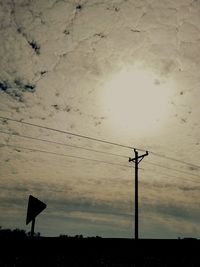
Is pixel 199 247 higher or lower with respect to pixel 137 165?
lower

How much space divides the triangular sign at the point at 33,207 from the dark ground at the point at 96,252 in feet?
21.3

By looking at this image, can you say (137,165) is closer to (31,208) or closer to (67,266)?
(67,266)

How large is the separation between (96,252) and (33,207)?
11.8m

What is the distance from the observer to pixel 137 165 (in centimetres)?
2245

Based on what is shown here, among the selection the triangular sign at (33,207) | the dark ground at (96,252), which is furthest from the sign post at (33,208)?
the dark ground at (96,252)

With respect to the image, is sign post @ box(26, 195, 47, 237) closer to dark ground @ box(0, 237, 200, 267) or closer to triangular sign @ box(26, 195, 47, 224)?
triangular sign @ box(26, 195, 47, 224)

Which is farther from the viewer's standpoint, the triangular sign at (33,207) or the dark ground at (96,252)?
the dark ground at (96,252)

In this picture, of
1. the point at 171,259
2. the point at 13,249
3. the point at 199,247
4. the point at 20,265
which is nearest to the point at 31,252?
the point at 13,249

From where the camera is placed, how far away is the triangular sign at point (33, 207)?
7046 mm

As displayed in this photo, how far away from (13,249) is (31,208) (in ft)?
30.6

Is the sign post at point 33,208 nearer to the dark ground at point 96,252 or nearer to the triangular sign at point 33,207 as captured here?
the triangular sign at point 33,207

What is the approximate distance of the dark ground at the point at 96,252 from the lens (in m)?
14.4

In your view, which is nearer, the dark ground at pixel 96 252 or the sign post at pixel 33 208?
the sign post at pixel 33 208

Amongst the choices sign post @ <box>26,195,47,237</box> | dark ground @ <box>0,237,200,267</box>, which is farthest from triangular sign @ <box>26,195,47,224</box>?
dark ground @ <box>0,237,200,267</box>
